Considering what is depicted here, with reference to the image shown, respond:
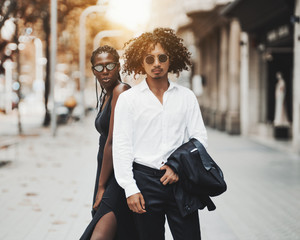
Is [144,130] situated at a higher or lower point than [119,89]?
lower

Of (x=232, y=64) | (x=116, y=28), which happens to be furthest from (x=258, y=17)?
(x=116, y=28)

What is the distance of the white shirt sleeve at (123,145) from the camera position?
3.17 meters

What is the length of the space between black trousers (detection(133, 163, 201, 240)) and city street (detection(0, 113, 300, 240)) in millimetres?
2526

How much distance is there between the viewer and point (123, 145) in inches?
127

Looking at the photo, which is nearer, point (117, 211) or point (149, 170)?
point (149, 170)

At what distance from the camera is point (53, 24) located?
65.8 feet

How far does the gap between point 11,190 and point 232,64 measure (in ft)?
50.0

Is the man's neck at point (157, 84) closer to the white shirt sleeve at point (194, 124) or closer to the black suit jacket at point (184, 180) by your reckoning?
the white shirt sleeve at point (194, 124)

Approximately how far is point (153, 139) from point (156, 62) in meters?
0.48

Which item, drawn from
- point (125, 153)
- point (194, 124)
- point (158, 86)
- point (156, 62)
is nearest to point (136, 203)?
point (125, 153)

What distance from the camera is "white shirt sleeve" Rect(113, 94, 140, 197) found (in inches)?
125

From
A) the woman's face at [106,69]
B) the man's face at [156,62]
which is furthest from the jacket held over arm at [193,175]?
the woman's face at [106,69]

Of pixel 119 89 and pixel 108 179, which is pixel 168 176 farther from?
pixel 119 89

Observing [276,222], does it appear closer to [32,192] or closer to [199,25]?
[32,192]
